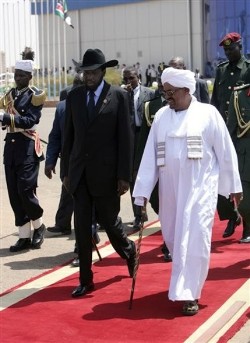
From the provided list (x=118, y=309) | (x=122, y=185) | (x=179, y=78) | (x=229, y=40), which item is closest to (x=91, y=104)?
(x=122, y=185)

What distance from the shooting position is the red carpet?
17.9 ft

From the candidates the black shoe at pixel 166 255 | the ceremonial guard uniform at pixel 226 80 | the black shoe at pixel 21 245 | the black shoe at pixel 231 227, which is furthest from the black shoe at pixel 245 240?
the black shoe at pixel 21 245

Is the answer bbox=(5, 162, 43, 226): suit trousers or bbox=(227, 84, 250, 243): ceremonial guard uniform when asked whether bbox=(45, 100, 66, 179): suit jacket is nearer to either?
bbox=(5, 162, 43, 226): suit trousers

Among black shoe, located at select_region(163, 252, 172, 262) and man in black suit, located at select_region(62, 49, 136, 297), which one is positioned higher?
man in black suit, located at select_region(62, 49, 136, 297)

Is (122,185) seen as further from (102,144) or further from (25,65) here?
(25,65)

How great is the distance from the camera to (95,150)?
637 cm

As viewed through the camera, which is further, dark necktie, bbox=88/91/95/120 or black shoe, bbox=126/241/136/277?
black shoe, bbox=126/241/136/277

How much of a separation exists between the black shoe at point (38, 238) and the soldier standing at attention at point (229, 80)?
1.97m

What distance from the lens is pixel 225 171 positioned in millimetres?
5906

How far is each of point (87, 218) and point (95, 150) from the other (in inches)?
22.5

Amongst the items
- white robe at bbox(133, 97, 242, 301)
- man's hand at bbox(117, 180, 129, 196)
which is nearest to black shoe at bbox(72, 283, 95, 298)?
man's hand at bbox(117, 180, 129, 196)

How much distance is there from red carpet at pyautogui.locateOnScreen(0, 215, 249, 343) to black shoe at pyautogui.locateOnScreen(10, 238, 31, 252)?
128cm

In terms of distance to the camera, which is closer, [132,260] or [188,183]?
[188,183]

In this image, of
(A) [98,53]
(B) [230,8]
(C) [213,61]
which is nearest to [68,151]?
(A) [98,53]
